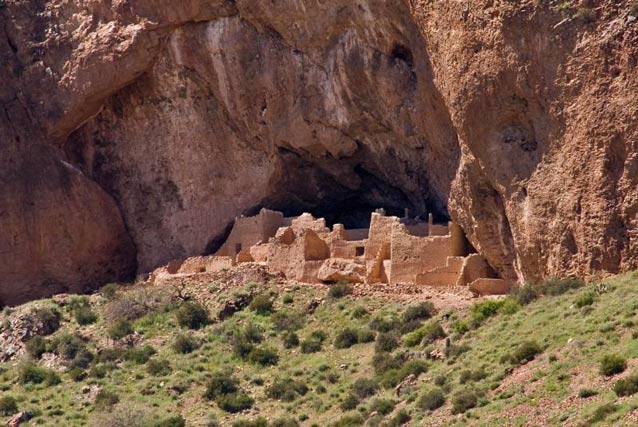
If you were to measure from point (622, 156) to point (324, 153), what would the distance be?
35.2 feet

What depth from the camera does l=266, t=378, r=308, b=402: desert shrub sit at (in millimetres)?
39719

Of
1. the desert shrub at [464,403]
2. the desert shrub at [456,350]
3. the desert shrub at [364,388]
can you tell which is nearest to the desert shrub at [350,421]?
the desert shrub at [364,388]

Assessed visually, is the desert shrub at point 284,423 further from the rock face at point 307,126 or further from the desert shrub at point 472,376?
the rock face at point 307,126

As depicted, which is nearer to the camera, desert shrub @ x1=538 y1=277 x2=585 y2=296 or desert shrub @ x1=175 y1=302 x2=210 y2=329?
desert shrub @ x1=538 y1=277 x2=585 y2=296

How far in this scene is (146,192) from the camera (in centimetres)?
5153

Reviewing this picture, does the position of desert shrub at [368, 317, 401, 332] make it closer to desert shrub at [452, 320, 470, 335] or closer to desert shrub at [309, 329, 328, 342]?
desert shrub at [309, 329, 328, 342]

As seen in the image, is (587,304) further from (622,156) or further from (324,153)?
(324,153)

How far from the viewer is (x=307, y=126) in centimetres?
4744

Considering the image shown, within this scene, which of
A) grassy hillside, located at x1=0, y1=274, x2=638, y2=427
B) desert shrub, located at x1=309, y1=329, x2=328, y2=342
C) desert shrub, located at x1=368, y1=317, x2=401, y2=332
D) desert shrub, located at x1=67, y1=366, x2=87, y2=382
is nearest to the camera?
grassy hillside, located at x1=0, y1=274, x2=638, y2=427

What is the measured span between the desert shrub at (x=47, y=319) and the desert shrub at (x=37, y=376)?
112 inches

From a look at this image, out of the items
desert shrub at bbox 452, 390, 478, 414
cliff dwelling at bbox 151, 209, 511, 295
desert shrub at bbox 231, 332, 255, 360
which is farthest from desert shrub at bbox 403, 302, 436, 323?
desert shrub at bbox 452, 390, 478, 414

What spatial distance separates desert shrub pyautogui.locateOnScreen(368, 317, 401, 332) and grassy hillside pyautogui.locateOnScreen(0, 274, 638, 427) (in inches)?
1.7

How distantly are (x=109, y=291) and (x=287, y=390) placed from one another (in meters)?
10.1

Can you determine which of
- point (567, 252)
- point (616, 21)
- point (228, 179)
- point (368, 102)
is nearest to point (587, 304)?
point (567, 252)
